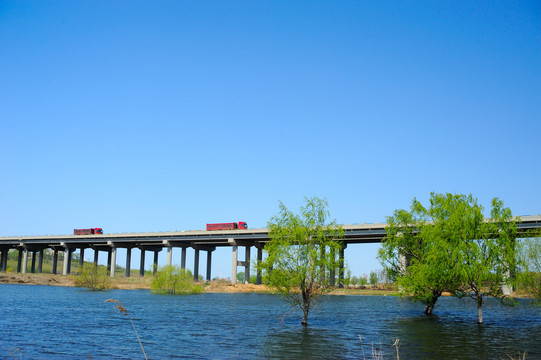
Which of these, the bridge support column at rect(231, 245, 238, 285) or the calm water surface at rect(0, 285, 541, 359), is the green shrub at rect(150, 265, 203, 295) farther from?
the calm water surface at rect(0, 285, 541, 359)

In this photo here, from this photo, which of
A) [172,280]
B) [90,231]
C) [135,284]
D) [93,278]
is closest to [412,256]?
[172,280]

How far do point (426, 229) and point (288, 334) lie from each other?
76.3 feet

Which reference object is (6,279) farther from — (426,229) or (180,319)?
(426,229)

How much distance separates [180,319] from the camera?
5253cm

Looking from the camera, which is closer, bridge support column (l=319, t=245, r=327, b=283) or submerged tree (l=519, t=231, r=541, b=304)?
bridge support column (l=319, t=245, r=327, b=283)

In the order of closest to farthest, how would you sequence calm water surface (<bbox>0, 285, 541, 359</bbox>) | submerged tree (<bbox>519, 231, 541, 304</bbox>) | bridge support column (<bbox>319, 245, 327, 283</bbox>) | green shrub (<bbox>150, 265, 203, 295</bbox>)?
calm water surface (<bbox>0, 285, 541, 359</bbox>), bridge support column (<bbox>319, 245, 327, 283</bbox>), submerged tree (<bbox>519, 231, 541, 304</bbox>), green shrub (<bbox>150, 265, 203, 295</bbox>)

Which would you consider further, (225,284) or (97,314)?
(225,284)

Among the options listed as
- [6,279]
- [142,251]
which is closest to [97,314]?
[6,279]

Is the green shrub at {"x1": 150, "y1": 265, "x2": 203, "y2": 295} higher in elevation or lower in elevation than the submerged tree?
lower

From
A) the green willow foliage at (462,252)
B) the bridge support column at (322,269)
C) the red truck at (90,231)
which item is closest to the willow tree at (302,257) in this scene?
the bridge support column at (322,269)

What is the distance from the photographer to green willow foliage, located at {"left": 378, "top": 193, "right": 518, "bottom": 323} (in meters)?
48.1

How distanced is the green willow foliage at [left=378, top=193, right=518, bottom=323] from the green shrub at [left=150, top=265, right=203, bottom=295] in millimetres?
65267

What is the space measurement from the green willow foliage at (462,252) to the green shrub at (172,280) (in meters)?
65.3

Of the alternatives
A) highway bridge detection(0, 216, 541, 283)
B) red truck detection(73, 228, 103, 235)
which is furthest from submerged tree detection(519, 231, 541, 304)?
red truck detection(73, 228, 103, 235)
